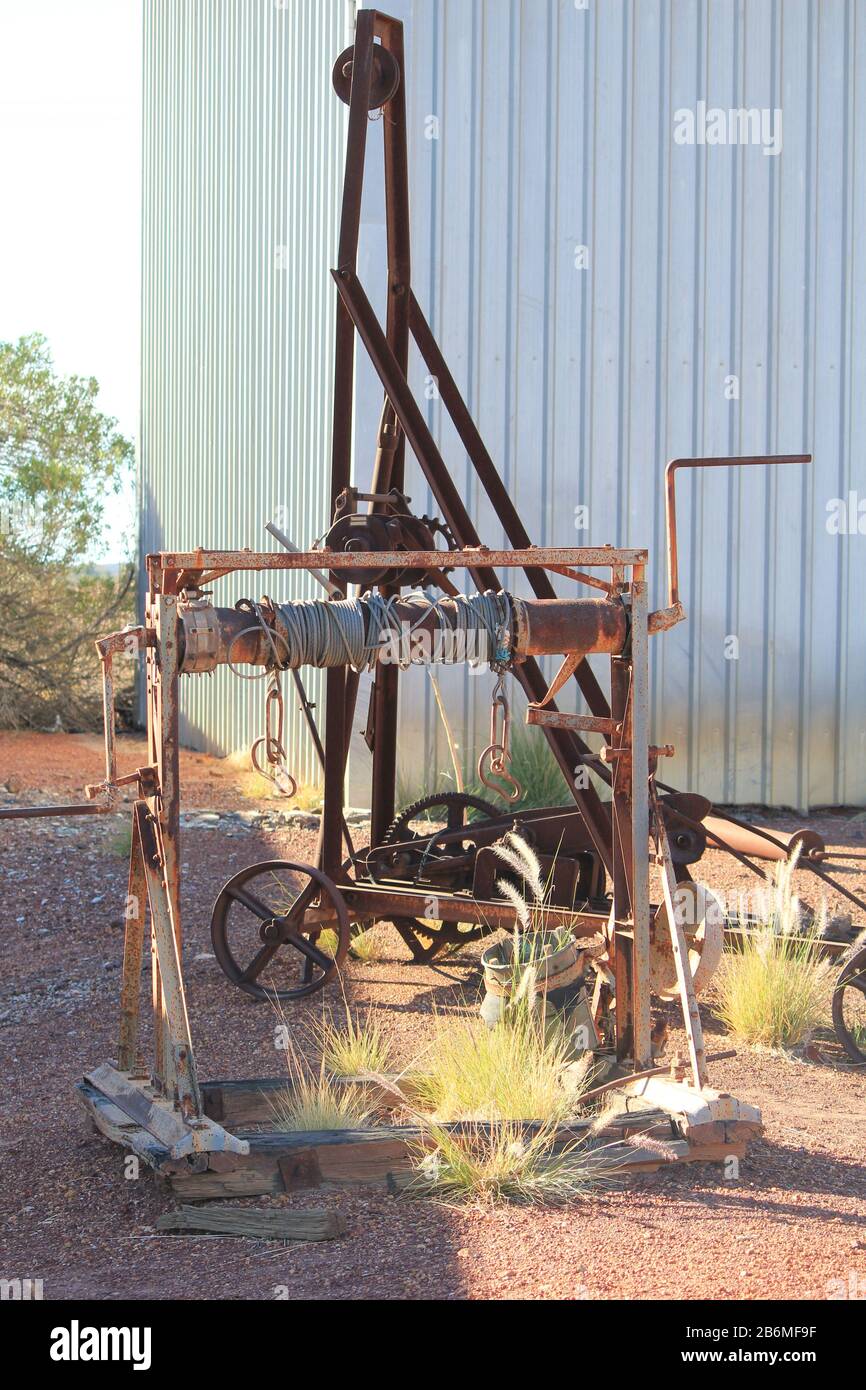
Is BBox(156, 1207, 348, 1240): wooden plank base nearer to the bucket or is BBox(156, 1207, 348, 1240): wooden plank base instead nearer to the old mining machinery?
the old mining machinery

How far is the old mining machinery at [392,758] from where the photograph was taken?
4.41 meters

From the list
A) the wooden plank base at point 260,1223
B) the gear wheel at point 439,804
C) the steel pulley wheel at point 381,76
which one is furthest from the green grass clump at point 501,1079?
the steel pulley wheel at point 381,76

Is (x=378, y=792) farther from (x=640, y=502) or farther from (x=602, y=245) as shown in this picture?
(x=602, y=245)

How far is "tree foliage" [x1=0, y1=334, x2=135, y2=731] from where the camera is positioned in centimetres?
1596

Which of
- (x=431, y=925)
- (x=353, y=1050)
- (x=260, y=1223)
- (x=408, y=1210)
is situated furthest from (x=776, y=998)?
(x=260, y=1223)

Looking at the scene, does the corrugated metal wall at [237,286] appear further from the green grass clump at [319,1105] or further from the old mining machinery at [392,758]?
the green grass clump at [319,1105]

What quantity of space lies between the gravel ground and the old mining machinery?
0.22 m

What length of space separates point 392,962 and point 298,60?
8357 millimetres

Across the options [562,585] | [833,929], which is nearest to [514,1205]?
[833,929]

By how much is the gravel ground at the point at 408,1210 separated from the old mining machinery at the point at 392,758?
0.72 feet

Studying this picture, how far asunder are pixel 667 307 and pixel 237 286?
15.1 ft

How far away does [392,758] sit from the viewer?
699 cm

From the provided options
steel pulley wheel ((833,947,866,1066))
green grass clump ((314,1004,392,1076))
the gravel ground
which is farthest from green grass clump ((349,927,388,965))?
steel pulley wheel ((833,947,866,1066))

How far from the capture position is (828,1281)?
141 inches
